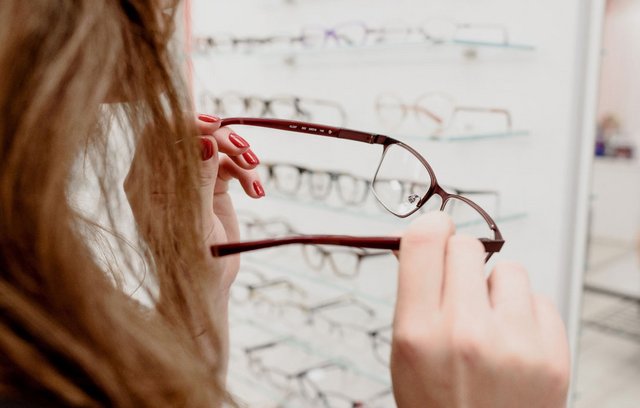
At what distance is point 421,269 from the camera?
0.37 meters

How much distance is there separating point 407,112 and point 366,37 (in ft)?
0.76

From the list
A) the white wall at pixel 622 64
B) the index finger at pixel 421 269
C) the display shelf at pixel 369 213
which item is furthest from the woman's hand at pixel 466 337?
the white wall at pixel 622 64

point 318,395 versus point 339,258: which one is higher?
point 339,258

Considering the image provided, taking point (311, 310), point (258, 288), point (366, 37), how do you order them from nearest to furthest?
point (366, 37), point (311, 310), point (258, 288)

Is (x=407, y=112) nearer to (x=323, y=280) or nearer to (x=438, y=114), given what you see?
(x=438, y=114)

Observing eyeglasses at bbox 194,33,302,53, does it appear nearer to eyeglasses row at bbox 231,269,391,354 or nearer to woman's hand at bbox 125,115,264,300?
eyeglasses row at bbox 231,269,391,354

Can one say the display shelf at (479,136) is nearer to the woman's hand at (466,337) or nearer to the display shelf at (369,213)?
the display shelf at (369,213)

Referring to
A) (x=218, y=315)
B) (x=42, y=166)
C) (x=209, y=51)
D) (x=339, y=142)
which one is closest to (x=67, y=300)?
(x=42, y=166)

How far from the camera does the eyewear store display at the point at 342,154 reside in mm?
1369

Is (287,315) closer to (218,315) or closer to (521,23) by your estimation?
(521,23)

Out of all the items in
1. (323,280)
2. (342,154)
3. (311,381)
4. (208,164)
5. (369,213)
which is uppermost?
(208,164)

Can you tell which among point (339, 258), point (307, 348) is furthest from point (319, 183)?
point (307, 348)

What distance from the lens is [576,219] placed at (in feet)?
4.31

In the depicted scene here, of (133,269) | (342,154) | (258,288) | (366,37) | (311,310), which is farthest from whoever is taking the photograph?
(258,288)
